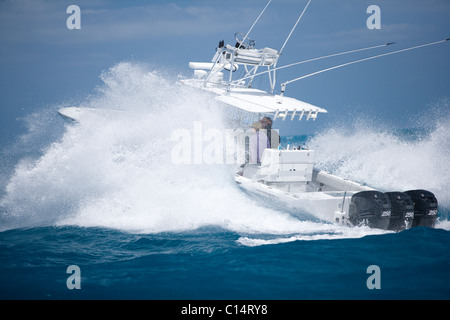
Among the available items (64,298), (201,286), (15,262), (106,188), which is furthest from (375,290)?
(106,188)

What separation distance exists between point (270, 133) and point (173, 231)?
4053 millimetres

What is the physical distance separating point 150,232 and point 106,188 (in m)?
2.45

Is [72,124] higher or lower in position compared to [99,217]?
higher

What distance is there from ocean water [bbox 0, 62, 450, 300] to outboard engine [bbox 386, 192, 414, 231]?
0.25 meters

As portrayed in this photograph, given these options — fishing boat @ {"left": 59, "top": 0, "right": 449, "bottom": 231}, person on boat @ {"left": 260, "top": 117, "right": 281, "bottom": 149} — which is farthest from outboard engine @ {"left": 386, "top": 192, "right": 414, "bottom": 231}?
person on boat @ {"left": 260, "top": 117, "right": 281, "bottom": 149}

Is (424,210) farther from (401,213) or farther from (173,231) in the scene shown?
(173,231)

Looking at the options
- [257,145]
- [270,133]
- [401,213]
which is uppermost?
[270,133]

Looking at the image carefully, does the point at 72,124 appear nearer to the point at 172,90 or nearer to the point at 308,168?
the point at 172,90

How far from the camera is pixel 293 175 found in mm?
10133

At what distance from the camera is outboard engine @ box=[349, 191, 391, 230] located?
7598 mm

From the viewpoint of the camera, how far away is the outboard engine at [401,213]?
7.70 metres

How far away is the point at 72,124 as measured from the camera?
37.9ft
